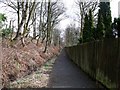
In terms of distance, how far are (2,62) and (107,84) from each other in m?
5.30

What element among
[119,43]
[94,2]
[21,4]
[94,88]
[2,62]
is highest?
[94,2]

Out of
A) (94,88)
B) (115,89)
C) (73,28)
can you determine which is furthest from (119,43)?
(73,28)

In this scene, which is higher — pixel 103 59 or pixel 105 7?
pixel 105 7

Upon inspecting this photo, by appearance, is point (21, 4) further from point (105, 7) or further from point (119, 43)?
point (105, 7)

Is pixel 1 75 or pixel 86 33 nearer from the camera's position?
pixel 1 75

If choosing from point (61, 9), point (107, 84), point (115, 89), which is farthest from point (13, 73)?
point (61, 9)

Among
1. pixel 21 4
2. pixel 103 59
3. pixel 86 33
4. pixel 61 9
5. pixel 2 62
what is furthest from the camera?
pixel 61 9

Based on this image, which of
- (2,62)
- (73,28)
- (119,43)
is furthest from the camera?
(73,28)

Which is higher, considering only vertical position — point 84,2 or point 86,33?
point 84,2

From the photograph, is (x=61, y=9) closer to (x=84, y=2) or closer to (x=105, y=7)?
(x=84, y=2)

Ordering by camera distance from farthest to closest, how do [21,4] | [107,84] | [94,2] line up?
[94,2] < [21,4] < [107,84]

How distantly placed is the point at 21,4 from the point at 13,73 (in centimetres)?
1193

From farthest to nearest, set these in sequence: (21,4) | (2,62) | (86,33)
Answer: (86,33) < (21,4) < (2,62)

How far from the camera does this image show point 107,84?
10.3 meters
